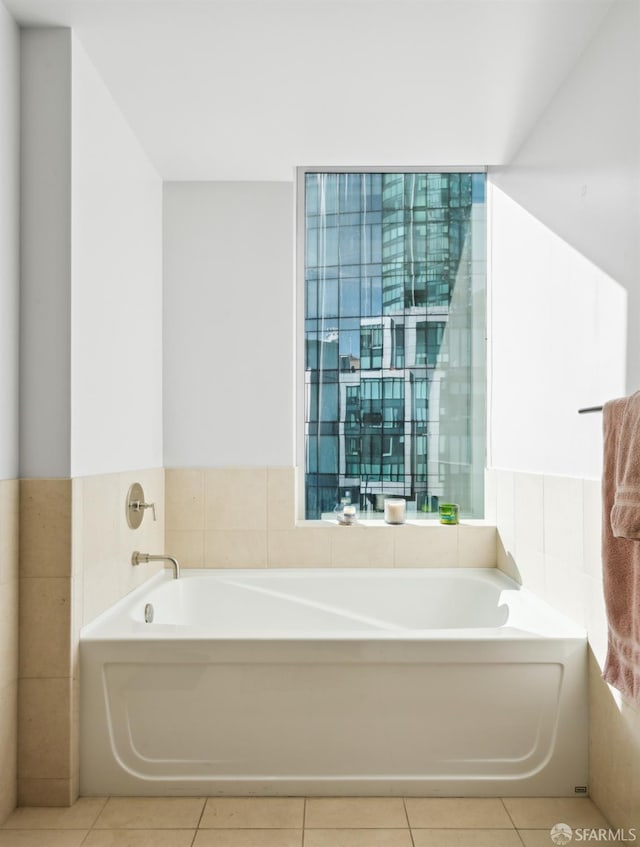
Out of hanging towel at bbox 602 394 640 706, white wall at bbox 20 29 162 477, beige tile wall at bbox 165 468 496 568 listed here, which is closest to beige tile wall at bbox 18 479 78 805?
white wall at bbox 20 29 162 477

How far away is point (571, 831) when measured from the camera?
78.6 inches


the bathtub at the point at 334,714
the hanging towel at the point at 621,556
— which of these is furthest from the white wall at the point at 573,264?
the bathtub at the point at 334,714

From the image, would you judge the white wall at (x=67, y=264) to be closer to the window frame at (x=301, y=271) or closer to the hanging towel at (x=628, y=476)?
the window frame at (x=301, y=271)

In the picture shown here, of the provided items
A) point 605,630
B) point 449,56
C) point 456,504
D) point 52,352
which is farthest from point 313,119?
point 605,630

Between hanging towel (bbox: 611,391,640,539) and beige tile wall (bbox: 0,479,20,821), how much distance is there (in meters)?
1.68

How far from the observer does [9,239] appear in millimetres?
2074

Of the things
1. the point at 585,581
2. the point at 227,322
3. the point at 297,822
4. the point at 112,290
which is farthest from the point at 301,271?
the point at 297,822

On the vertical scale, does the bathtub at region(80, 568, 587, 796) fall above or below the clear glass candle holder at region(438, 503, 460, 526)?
below

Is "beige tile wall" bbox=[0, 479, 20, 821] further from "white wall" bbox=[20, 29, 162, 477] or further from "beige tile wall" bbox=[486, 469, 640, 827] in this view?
"beige tile wall" bbox=[486, 469, 640, 827]

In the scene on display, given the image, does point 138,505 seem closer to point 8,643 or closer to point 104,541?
point 104,541

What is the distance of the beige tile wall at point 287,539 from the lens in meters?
3.27

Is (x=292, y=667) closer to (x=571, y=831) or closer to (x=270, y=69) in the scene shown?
(x=571, y=831)

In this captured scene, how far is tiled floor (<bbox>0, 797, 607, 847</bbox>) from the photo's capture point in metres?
1.96

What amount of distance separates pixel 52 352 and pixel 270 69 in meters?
1.21
